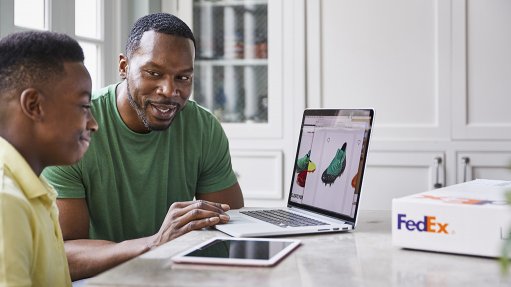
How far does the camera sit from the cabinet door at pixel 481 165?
275 centimetres

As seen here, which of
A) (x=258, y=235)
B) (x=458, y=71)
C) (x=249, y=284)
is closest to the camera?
(x=249, y=284)

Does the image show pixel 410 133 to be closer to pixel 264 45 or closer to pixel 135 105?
pixel 264 45

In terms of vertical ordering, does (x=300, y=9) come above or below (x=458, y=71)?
above

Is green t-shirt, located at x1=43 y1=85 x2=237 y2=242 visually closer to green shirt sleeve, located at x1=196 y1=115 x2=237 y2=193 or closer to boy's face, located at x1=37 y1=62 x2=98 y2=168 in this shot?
green shirt sleeve, located at x1=196 y1=115 x2=237 y2=193

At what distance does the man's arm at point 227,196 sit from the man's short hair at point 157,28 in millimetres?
430

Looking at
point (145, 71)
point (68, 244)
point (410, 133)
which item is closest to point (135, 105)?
point (145, 71)

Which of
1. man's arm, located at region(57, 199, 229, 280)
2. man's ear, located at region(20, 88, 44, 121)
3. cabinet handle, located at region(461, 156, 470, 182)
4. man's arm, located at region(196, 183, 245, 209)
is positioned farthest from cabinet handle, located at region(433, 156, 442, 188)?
man's ear, located at region(20, 88, 44, 121)

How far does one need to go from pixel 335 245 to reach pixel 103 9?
202 centimetres

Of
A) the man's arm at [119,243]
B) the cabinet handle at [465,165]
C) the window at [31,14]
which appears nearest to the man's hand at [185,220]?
the man's arm at [119,243]

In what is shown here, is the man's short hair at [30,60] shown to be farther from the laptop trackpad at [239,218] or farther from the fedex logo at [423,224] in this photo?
the fedex logo at [423,224]

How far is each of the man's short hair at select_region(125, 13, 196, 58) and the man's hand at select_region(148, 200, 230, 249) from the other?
1.75 feet

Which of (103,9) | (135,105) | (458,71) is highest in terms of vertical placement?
(103,9)

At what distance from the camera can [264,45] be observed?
120 inches

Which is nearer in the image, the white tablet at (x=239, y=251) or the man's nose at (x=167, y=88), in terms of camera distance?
the white tablet at (x=239, y=251)
